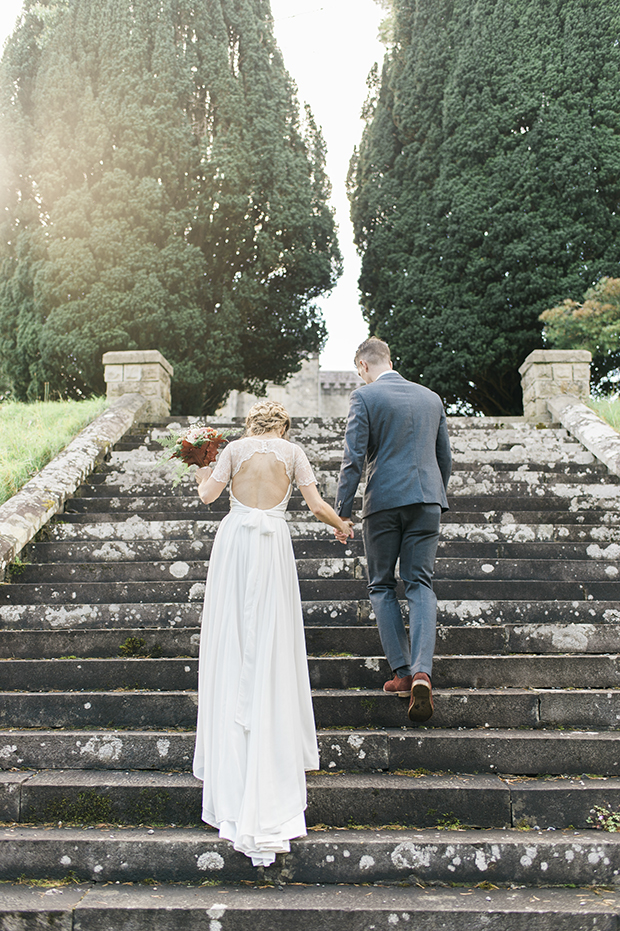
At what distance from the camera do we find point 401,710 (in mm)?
3117

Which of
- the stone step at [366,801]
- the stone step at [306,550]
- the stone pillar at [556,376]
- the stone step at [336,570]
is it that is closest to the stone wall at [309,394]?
the stone pillar at [556,376]

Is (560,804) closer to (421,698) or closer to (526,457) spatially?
(421,698)

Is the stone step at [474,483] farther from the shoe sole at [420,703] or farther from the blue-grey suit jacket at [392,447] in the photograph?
the shoe sole at [420,703]

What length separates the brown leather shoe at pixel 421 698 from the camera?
2.82m

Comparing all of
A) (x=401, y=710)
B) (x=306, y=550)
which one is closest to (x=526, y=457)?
(x=306, y=550)

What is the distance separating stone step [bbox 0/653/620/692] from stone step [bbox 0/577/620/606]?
2.04 ft

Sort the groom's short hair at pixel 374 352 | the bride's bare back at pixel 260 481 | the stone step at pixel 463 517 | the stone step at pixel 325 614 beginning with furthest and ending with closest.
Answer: the stone step at pixel 463 517, the stone step at pixel 325 614, the groom's short hair at pixel 374 352, the bride's bare back at pixel 260 481

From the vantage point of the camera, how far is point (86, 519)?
5.21 m

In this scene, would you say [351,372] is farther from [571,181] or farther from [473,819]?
[473,819]

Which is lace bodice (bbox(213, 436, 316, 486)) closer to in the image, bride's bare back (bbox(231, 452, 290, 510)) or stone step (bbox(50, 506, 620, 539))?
bride's bare back (bbox(231, 452, 290, 510))

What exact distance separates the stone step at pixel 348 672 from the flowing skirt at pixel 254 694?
0.67m

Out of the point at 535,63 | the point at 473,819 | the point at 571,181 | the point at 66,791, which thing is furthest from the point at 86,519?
the point at 535,63

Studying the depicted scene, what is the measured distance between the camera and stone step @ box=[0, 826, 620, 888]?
239 centimetres

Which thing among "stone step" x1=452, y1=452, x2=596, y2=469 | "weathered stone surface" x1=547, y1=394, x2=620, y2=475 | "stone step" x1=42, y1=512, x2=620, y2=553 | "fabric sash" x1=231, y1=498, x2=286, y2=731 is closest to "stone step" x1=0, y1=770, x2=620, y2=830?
"fabric sash" x1=231, y1=498, x2=286, y2=731
